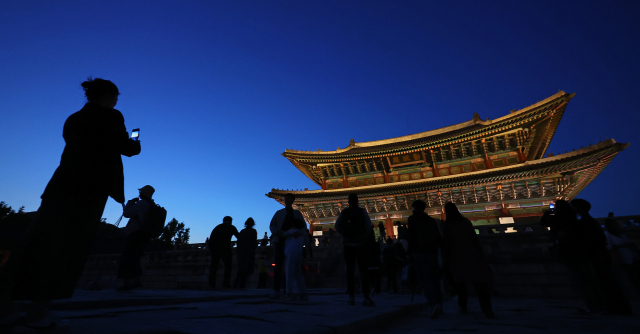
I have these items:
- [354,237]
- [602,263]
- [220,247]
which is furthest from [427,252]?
[220,247]

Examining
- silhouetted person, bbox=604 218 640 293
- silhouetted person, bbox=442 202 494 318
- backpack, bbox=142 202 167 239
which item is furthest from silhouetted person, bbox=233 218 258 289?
silhouetted person, bbox=604 218 640 293

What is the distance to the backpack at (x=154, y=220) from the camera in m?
5.43

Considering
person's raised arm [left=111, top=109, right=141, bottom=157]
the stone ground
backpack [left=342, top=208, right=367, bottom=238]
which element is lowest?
the stone ground

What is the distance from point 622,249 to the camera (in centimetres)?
586

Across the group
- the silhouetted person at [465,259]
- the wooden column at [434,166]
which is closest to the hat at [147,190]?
the silhouetted person at [465,259]

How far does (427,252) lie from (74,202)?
12.5 ft

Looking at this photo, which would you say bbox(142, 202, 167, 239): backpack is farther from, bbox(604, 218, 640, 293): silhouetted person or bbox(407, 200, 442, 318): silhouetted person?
bbox(604, 218, 640, 293): silhouetted person

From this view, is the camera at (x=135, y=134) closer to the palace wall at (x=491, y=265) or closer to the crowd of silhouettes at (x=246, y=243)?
the crowd of silhouettes at (x=246, y=243)

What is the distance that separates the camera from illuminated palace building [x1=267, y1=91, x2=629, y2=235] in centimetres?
1520

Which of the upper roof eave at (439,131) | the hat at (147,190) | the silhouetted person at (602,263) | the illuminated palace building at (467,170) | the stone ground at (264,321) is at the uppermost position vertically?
the upper roof eave at (439,131)

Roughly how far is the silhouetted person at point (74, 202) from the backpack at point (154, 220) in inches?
142

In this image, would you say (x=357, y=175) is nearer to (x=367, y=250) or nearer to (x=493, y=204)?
(x=493, y=204)

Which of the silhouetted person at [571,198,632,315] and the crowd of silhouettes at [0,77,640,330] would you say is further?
the silhouetted person at [571,198,632,315]

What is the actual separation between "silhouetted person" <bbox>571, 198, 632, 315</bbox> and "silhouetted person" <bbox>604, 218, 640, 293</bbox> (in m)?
2.25
